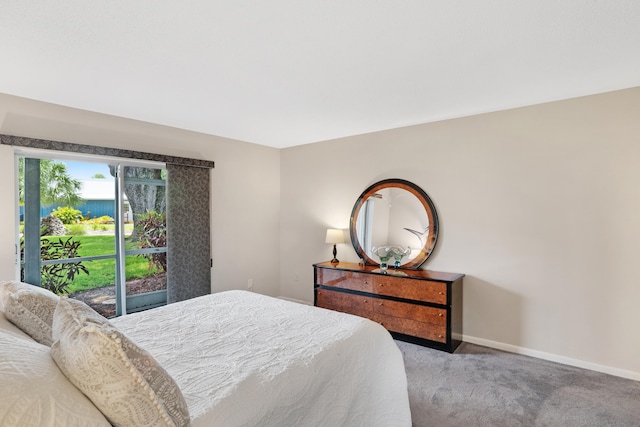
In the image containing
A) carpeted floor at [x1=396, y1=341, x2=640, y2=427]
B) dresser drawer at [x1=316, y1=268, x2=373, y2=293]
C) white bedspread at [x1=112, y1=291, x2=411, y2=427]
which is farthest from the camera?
dresser drawer at [x1=316, y1=268, x2=373, y2=293]

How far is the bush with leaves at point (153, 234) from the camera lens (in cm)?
367

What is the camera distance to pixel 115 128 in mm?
3354

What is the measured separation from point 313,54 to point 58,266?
307cm

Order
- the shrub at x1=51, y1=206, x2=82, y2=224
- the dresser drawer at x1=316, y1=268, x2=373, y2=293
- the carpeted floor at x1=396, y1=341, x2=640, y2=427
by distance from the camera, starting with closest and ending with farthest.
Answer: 1. the carpeted floor at x1=396, y1=341, x2=640, y2=427
2. the shrub at x1=51, y1=206, x2=82, y2=224
3. the dresser drawer at x1=316, y1=268, x2=373, y2=293

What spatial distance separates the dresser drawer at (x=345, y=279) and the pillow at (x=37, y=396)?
297 centimetres

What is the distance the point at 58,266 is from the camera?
3.10 metres

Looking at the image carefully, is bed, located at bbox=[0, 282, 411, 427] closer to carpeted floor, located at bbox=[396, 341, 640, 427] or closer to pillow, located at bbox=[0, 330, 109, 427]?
pillow, located at bbox=[0, 330, 109, 427]

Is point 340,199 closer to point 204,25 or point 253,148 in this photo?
point 253,148

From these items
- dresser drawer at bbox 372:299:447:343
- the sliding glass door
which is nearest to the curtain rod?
A: the sliding glass door

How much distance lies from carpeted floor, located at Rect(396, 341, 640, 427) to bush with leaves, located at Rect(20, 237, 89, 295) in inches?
130

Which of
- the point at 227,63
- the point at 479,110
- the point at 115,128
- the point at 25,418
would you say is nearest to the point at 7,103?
the point at 115,128

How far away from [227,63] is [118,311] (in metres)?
2.89

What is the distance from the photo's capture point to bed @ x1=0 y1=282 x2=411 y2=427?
93 cm

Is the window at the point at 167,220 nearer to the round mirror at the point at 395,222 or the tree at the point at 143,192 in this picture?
the tree at the point at 143,192
